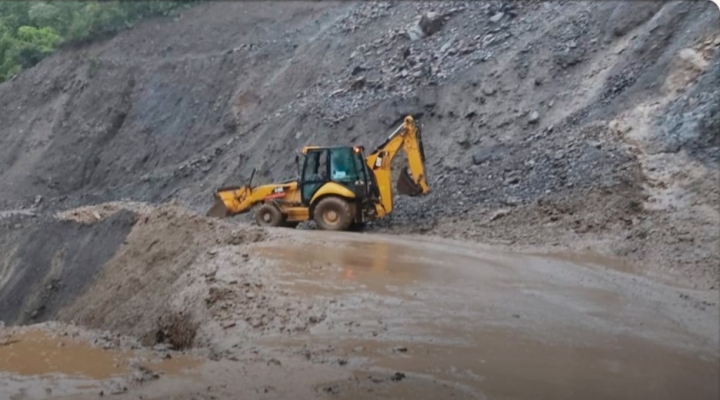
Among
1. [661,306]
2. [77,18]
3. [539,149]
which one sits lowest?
[661,306]

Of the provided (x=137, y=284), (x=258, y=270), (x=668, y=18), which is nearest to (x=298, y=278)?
(x=258, y=270)

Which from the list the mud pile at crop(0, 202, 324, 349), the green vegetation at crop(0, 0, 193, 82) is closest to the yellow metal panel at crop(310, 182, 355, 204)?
the mud pile at crop(0, 202, 324, 349)

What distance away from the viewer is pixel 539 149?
53.4ft

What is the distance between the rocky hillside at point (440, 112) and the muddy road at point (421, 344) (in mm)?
1556

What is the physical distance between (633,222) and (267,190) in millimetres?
6324

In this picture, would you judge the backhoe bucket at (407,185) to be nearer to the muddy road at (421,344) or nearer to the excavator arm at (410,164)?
the excavator arm at (410,164)

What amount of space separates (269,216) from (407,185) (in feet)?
8.02

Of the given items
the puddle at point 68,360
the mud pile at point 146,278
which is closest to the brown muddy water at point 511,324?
the mud pile at point 146,278

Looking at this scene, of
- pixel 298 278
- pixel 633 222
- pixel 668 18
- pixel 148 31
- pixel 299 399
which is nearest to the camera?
pixel 299 399

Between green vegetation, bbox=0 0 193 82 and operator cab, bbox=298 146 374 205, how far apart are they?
6.45 m

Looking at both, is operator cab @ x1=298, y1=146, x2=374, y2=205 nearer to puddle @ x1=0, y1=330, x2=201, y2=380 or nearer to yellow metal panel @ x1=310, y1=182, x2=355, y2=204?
yellow metal panel @ x1=310, y1=182, x2=355, y2=204

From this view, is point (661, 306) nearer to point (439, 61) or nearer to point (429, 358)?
point (429, 358)

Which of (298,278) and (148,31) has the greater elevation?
(148,31)

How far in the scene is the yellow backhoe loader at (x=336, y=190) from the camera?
15.4 metres
